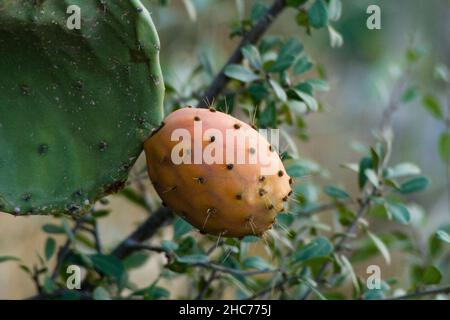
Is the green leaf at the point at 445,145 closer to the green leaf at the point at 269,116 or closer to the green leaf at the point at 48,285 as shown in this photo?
the green leaf at the point at 269,116

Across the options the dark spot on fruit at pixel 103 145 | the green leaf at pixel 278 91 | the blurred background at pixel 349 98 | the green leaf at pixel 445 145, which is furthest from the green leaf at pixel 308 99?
the blurred background at pixel 349 98

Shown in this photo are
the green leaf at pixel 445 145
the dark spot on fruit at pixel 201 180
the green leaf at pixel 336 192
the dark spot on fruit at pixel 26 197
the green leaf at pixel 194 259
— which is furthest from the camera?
the green leaf at pixel 445 145

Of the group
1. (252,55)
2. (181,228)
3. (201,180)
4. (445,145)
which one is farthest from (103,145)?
(445,145)

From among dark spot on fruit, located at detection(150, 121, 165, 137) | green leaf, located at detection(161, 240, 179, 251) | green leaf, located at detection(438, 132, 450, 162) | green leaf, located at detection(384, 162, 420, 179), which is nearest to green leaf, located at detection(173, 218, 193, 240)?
green leaf, located at detection(161, 240, 179, 251)

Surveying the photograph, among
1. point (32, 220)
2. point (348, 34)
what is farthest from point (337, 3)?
point (348, 34)

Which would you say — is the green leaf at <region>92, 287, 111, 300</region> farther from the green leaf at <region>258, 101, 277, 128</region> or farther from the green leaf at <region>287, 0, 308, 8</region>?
the green leaf at <region>287, 0, 308, 8</region>

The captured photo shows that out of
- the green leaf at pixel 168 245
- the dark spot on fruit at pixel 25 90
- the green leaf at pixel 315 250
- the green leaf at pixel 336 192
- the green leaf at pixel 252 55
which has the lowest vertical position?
the green leaf at pixel 315 250

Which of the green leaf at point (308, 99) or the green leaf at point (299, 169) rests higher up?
the green leaf at point (308, 99)

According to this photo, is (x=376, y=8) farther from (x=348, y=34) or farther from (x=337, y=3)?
(x=348, y=34)
